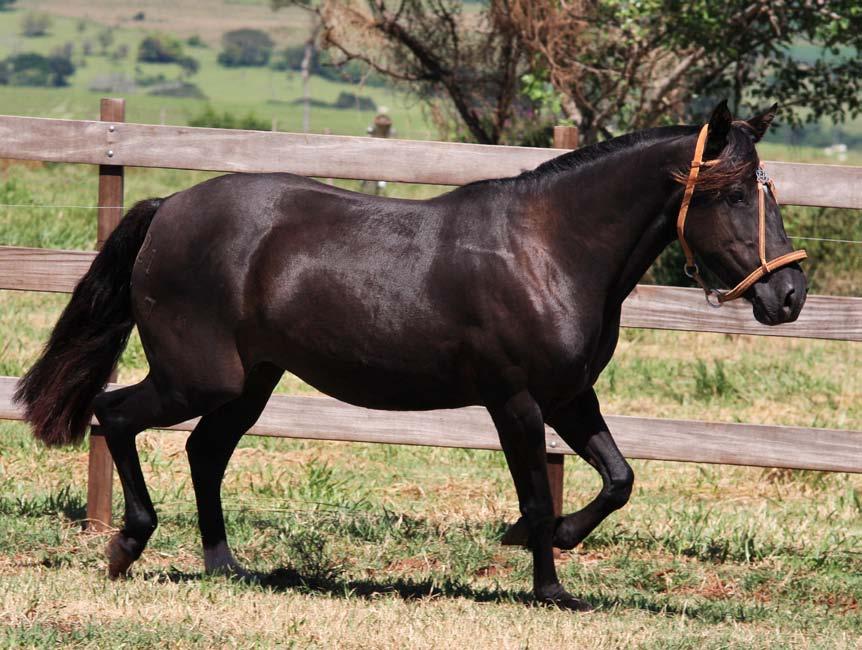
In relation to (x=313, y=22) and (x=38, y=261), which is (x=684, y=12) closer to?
(x=313, y=22)

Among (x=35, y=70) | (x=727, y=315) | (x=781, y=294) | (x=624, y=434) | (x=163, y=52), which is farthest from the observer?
(x=163, y=52)

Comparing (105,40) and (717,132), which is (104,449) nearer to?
(717,132)

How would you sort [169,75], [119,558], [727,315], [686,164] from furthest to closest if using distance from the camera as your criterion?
[169,75] → [727,315] → [119,558] → [686,164]

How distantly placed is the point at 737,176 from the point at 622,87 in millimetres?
7713

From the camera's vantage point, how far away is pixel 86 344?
5.19m

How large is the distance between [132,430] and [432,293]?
4.56 feet

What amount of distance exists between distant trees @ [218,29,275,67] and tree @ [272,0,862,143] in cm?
10722

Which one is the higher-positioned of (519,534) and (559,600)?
(519,534)

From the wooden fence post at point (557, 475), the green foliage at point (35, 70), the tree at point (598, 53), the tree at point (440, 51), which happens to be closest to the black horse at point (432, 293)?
the wooden fence post at point (557, 475)

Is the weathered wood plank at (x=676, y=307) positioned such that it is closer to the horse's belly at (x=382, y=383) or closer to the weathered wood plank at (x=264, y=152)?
the weathered wood plank at (x=264, y=152)

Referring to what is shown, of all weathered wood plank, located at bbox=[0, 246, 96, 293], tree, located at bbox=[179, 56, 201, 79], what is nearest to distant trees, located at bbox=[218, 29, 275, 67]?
tree, located at bbox=[179, 56, 201, 79]

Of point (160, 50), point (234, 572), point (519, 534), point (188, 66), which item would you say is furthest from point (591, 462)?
point (160, 50)

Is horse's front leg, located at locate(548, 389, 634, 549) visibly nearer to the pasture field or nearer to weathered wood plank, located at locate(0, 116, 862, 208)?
the pasture field

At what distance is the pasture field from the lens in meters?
4.38
